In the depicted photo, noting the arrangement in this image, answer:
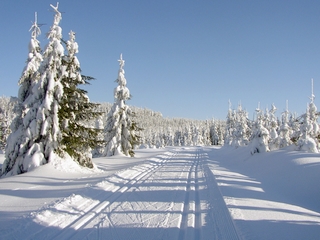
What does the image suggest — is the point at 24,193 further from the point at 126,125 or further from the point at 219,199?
the point at 126,125

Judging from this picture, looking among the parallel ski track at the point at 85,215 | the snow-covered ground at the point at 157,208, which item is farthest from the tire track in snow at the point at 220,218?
the parallel ski track at the point at 85,215

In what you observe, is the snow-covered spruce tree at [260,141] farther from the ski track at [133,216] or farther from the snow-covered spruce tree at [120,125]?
the ski track at [133,216]

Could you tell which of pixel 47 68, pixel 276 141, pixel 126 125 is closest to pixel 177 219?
pixel 47 68

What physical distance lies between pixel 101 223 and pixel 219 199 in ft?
14.2

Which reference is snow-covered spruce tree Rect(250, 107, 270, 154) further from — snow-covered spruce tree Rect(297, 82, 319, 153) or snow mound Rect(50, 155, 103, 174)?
snow mound Rect(50, 155, 103, 174)

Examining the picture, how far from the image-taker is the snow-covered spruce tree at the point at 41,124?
13023mm

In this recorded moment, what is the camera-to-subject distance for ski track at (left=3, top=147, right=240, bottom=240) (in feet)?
17.2

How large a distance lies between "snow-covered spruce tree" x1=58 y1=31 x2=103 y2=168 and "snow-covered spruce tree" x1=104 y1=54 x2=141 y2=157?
30.4 ft

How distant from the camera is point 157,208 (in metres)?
7.10

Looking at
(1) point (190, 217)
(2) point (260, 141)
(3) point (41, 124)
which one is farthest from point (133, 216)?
(2) point (260, 141)

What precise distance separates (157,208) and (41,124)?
9.37 m

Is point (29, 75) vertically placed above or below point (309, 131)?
above

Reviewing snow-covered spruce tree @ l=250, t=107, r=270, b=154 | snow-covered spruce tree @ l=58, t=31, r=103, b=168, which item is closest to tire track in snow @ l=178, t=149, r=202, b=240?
snow-covered spruce tree @ l=58, t=31, r=103, b=168

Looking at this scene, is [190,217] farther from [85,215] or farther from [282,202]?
[282,202]
